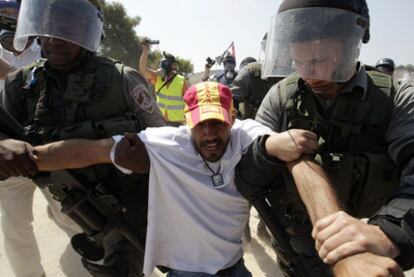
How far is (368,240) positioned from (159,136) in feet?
3.34

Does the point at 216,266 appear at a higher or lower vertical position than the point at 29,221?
higher

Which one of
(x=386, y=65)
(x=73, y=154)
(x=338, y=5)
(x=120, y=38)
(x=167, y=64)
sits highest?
(x=338, y=5)

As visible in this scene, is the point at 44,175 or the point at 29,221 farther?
the point at 29,221

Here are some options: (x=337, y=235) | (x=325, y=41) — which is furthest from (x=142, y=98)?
(x=337, y=235)

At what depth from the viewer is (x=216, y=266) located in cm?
166

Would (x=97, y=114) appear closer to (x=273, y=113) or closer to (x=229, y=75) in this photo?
(x=273, y=113)

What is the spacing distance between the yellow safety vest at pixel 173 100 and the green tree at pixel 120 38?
20020 millimetres

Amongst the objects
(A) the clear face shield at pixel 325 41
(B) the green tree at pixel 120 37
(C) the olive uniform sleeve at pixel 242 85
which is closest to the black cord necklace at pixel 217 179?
(A) the clear face shield at pixel 325 41

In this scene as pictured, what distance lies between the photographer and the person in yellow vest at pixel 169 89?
573 cm

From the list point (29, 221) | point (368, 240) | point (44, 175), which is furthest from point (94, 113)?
point (368, 240)

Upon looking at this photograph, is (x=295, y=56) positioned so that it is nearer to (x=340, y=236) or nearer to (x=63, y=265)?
(x=340, y=236)

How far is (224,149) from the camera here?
5.51 ft

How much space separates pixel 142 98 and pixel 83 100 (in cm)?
34

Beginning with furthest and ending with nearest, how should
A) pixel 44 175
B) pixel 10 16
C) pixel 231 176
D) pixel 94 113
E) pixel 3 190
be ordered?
pixel 10 16 → pixel 3 190 → pixel 94 113 → pixel 44 175 → pixel 231 176
